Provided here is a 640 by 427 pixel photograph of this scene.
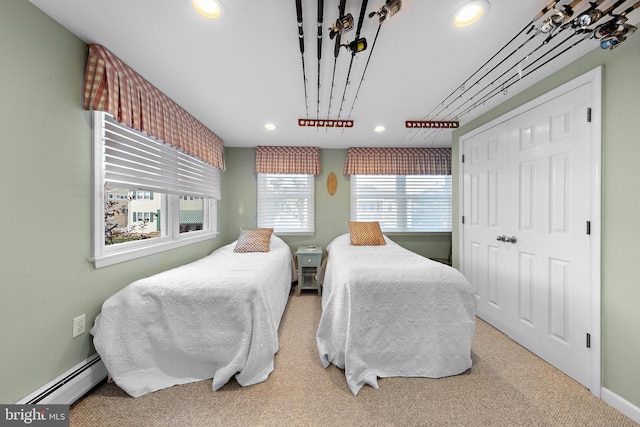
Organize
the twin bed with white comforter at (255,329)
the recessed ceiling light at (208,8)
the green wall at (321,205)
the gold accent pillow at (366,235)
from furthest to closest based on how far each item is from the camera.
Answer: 1. the green wall at (321,205)
2. the gold accent pillow at (366,235)
3. the twin bed with white comforter at (255,329)
4. the recessed ceiling light at (208,8)

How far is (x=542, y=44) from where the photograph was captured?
4.50 ft

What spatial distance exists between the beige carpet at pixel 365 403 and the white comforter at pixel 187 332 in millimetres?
106

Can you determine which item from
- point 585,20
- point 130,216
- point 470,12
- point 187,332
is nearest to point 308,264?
point 187,332

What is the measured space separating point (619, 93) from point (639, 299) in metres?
1.21

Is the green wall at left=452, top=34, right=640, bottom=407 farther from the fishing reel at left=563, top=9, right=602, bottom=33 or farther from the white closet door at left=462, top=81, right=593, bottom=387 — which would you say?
the fishing reel at left=563, top=9, right=602, bottom=33

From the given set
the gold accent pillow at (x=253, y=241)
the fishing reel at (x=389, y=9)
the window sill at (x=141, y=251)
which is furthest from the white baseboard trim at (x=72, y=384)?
the fishing reel at (x=389, y=9)

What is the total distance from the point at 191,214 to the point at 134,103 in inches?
57.3

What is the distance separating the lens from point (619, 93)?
4.43ft

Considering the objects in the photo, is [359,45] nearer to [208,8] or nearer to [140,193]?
[208,8]

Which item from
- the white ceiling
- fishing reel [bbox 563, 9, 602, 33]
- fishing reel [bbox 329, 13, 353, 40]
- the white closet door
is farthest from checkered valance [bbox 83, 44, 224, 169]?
the white closet door

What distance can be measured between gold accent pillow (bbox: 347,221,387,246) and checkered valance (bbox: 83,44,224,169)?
2.18 metres

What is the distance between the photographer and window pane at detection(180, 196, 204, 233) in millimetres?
2675

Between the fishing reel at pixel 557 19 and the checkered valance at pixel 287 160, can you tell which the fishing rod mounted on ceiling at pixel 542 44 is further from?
the checkered valance at pixel 287 160

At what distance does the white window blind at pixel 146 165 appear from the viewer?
5.28ft
